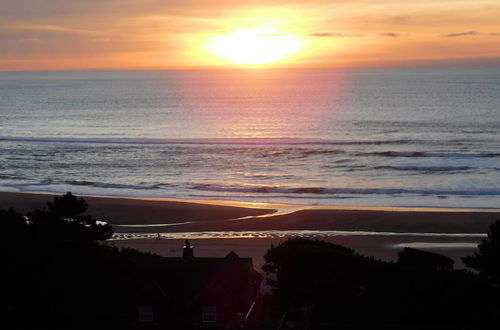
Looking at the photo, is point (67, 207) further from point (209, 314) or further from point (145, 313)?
point (209, 314)

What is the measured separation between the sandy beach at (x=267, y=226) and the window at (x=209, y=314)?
930cm

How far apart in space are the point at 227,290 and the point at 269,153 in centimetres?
4371

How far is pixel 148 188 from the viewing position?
44656 millimetres

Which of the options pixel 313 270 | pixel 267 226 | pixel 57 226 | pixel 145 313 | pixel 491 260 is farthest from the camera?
pixel 267 226

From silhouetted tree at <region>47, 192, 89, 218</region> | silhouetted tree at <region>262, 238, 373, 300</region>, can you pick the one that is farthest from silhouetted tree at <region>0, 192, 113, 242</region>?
silhouetted tree at <region>262, 238, 373, 300</region>

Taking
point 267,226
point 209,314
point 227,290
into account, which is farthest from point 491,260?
point 267,226

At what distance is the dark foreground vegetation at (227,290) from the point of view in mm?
15812

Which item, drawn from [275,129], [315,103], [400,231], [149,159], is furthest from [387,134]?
[315,103]

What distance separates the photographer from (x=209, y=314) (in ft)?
53.1

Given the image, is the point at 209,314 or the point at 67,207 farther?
the point at 67,207

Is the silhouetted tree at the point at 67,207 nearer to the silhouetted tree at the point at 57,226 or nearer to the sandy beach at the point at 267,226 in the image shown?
the silhouetted tree at the point at 57,226

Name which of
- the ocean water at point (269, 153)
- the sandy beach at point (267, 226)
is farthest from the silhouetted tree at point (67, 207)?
the ocean water at point (269, 153)


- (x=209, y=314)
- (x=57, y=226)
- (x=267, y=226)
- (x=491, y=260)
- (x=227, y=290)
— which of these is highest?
(x=57, y=226)

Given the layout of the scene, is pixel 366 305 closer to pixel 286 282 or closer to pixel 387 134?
pixel 286 282
